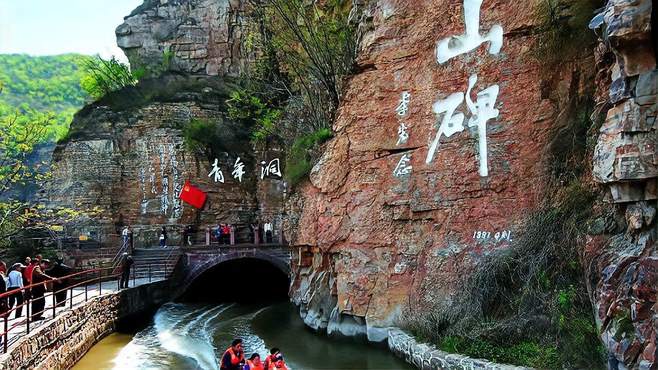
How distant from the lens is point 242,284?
2820cm

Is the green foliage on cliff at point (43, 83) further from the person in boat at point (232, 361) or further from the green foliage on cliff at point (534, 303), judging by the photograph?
the green foliage on cliff at point (534, 303)

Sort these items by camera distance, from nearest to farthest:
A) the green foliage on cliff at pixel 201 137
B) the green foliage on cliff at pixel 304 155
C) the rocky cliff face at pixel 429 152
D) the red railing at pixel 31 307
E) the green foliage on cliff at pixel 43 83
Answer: the red railing at pixel 31 307, the rocky cliff face at pixel 429 152, the green foliage on cliff at pixel 304 155, the green foliage on cliff at pixel 201 137, the green foliage on cliff at pixel 43 83

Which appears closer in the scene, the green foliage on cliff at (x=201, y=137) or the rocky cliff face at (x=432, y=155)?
the rocky cliff face at (x=432, y=155)

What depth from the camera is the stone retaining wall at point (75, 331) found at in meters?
9.65

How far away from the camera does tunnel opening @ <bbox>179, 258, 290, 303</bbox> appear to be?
2434cm

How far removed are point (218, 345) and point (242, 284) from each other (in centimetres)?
1389

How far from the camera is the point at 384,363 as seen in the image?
36.0 ft

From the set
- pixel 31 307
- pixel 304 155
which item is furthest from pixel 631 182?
pixel 31 307

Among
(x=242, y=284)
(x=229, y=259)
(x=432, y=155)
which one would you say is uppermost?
(x=432, y=155)

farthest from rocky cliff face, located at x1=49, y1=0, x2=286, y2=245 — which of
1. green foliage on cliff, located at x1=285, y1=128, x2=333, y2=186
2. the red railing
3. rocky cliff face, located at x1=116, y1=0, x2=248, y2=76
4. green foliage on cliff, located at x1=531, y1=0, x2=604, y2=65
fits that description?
green foliage on cliff, located at x1=531, y1=0, x2=604, y2=65

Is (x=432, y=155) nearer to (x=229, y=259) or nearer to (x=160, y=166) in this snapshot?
(x=229, y=259)

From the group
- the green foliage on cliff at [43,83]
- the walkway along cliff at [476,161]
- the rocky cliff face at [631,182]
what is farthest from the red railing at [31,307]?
the green foliage on cliff at [43,83]

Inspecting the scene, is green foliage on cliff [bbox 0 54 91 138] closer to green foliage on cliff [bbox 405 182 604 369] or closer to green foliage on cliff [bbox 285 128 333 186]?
green foliage on cliff [bbox 285 128 333 186]

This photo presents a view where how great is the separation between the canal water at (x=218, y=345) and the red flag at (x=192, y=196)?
7360 millimetres
